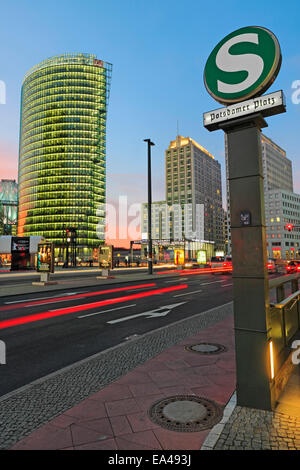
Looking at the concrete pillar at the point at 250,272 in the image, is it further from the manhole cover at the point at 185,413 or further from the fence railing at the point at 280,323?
the fence railing at the point at 280,323

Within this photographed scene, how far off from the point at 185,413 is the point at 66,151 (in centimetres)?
12292

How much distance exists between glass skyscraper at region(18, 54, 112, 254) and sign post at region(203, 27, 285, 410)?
112 meters

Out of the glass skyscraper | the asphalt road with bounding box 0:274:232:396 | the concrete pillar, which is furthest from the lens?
the glass skyscraper

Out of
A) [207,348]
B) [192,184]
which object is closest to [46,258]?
[207,348]

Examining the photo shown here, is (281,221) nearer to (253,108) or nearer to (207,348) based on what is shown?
(207,348)

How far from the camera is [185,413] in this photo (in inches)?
137

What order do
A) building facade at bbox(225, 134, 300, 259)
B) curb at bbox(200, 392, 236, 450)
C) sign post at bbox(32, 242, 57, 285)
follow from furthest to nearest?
building facade at bbox(225, 134, 300, 259), sign post at bbox(32, 242, 57, 285), curb at bbox(200, 392, 236, 450)

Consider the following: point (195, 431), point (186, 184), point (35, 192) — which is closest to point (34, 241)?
point (195, 431)

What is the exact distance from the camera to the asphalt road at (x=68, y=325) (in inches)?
219

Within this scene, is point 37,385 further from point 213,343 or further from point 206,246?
point 206,246

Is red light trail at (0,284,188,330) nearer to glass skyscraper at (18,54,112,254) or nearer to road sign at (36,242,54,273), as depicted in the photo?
road sign at (36,242,54,273)

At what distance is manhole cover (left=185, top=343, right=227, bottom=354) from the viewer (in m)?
5.87

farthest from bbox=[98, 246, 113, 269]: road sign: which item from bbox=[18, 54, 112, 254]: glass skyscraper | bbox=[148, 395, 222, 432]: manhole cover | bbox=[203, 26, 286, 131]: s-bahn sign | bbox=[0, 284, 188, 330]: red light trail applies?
bbox=[18, 54, 112, 254]: glass skyscraper

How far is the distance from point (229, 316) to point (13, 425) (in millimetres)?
7477
